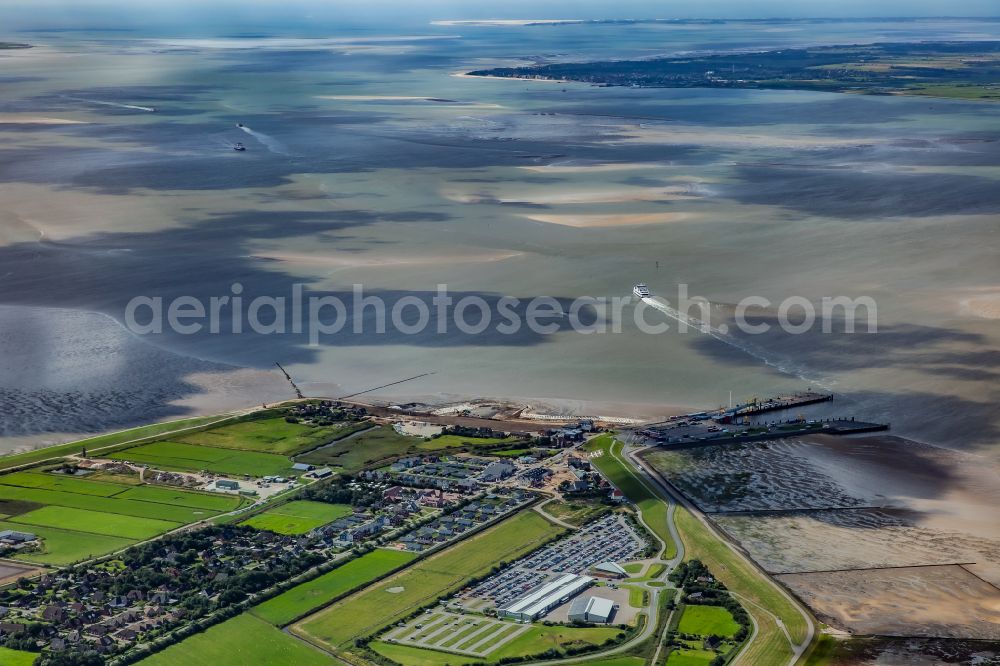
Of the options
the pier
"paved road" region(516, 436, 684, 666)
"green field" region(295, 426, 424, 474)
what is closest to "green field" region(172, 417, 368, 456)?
"green field" region(295, 426, 424, 474)

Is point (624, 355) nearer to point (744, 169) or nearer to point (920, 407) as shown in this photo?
point (920, 407)

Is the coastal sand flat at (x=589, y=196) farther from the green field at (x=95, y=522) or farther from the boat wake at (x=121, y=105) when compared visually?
the boat wake at (x=121, y=105)

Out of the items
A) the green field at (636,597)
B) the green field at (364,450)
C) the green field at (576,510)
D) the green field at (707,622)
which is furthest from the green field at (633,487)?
the green field at (364,450)

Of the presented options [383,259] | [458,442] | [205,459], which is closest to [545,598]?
[458,442]

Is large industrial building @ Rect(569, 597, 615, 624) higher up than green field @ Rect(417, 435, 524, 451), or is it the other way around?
green field @ Rect(417, 435, 524, 451)

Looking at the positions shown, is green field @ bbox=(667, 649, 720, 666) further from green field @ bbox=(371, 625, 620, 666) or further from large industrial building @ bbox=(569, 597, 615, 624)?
large industrial building @ bbox=(569, 597, 615, 624)

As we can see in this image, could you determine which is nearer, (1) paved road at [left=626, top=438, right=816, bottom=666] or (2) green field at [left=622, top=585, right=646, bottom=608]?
(1) paved road at [left=626, top=438, right=816, bottom=666]

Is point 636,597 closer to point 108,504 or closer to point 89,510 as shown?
point 108,504
